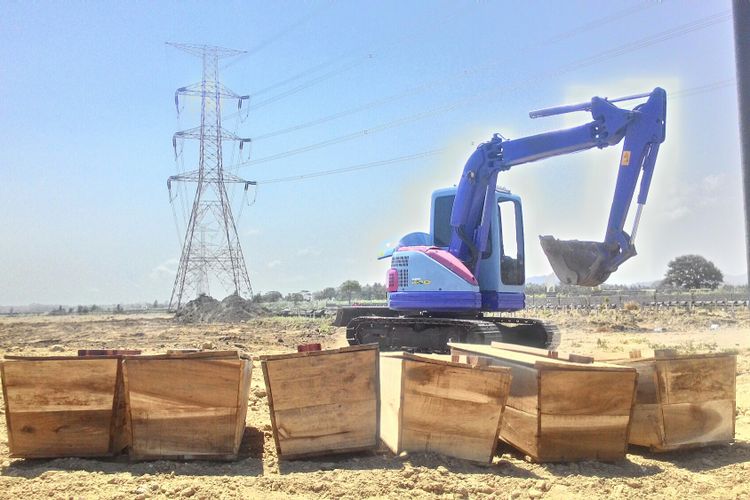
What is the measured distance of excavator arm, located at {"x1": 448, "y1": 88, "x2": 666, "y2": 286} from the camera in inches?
370

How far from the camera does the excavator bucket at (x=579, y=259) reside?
9.35m

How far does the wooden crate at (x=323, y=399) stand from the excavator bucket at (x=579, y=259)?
15.7 feet

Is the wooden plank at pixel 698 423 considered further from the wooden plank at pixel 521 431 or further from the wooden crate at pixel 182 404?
the wooden crate at pixel 182 404

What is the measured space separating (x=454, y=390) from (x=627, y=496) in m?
1.51

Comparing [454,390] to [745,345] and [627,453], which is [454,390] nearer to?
[627,453]

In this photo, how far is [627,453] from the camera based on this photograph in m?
6.24

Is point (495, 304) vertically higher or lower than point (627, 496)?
higher

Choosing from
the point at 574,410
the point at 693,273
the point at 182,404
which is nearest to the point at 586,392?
the point at 574,410

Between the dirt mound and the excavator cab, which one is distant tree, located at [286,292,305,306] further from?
the excavator cab

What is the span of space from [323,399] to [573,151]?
21.9ft

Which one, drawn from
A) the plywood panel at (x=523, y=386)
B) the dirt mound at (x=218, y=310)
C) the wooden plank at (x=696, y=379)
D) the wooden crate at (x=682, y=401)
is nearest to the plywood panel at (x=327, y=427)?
the plywood panel at (x=523, y=386)

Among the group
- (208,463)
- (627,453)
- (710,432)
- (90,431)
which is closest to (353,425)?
(208,463)

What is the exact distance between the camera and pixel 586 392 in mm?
5621

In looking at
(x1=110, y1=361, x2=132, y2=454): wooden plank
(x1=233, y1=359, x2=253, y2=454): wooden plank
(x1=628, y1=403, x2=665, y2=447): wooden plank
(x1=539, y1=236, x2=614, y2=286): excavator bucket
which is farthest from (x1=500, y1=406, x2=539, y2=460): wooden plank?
(x1=539, y1=236, x2=614, y2=286): excavator bucket
